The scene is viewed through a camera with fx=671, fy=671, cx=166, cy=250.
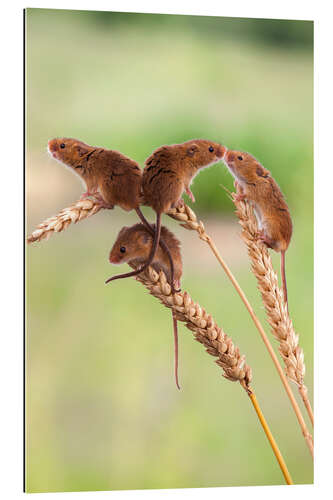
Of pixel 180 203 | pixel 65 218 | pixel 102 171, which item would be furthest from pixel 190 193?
pixel 65 218

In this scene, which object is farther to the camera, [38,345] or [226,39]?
[226,39]

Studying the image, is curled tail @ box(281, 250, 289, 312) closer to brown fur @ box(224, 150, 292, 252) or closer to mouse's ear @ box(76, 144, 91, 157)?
brown fur @ box(224, 150, 292, 252)

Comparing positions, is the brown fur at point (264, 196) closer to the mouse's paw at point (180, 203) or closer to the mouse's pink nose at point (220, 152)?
the mouse's pink nose at point (220, 152)

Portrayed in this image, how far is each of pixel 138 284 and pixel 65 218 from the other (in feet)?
0.98

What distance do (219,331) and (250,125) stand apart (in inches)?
26.1

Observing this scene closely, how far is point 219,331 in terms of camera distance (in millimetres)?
2070

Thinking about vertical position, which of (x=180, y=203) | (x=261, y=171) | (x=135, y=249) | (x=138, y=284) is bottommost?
(x=138, y=284)

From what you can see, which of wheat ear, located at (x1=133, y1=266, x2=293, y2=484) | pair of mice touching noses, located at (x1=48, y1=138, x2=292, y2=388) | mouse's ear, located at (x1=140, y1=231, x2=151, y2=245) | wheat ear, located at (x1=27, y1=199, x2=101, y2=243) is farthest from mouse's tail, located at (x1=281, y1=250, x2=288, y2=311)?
wheat ear, located at (x1=27, y1=199, x2=101, y2=243)

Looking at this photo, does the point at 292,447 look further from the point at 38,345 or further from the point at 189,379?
the point at 38,345

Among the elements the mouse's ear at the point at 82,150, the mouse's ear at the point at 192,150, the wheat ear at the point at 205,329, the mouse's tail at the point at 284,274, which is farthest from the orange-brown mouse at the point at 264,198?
the mouse's ear at the point at 82,150

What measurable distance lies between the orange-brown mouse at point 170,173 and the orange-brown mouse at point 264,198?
9 cm

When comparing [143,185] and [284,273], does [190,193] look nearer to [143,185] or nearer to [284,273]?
[143,185]

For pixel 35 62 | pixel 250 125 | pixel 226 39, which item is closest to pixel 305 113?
pixel 250 125

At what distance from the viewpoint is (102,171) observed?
2.03m
